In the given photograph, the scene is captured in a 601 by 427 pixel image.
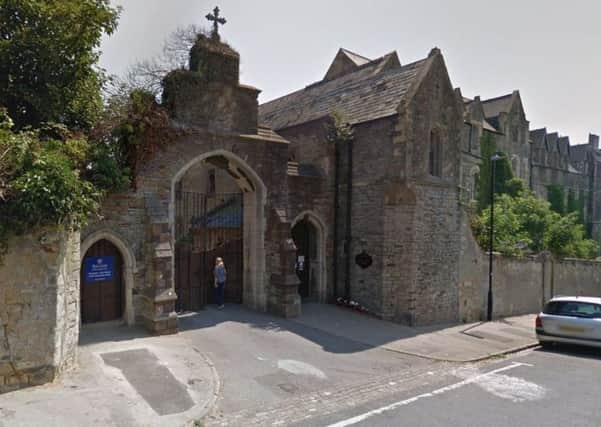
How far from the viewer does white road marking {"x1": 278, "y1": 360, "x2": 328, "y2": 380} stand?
8961 mm

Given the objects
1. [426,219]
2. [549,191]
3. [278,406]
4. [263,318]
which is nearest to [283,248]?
[263,318]

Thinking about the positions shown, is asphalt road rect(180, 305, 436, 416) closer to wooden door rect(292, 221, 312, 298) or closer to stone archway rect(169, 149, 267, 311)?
stone archway rect(169, 149, 267, 311)

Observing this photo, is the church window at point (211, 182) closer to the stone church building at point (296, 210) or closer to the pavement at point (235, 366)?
the stone church building at point (296, 210)

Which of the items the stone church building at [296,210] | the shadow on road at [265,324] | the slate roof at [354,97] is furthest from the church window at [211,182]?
the shadow on road at [265,324]

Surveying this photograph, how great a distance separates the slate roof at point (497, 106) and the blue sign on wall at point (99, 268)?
37090 mm

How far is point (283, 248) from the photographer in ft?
43.3

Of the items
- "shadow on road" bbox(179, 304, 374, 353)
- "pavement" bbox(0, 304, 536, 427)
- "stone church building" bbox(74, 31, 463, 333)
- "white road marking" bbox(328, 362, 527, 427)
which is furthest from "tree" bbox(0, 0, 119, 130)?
"white road marking" bbox(328, 362, 527, 427)

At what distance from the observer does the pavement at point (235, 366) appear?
21.7ft

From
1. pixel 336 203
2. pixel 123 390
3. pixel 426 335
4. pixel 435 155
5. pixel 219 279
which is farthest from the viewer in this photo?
pixel 336 203

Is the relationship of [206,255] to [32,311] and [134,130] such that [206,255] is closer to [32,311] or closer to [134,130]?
[134,130]

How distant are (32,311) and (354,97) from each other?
13798 millimetres

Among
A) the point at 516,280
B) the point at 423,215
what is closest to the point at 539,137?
the point at 516,280

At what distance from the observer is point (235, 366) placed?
Answer: 29.6 feet

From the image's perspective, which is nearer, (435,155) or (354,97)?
(435,155)
